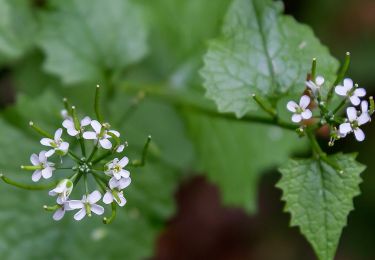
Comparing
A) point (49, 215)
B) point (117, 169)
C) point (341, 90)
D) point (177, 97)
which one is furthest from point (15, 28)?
point (341, 90)

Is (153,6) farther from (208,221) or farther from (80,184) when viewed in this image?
(208,221)

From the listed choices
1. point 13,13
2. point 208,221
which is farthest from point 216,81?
point 208,221

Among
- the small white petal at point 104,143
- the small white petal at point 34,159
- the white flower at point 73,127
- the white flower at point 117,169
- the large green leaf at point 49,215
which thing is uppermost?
the white flower at point 73,127

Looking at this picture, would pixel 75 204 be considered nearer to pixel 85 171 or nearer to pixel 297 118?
pixel 85 171

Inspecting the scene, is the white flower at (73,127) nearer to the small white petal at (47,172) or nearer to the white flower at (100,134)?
the white flower at (100,134)

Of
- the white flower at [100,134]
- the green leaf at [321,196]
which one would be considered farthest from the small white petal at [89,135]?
the green leaf at [321,196]

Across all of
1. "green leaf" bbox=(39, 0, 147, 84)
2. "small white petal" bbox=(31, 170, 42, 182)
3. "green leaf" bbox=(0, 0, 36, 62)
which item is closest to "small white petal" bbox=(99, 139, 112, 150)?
"small white petal" bbox=(31, 170, 42, 182)
